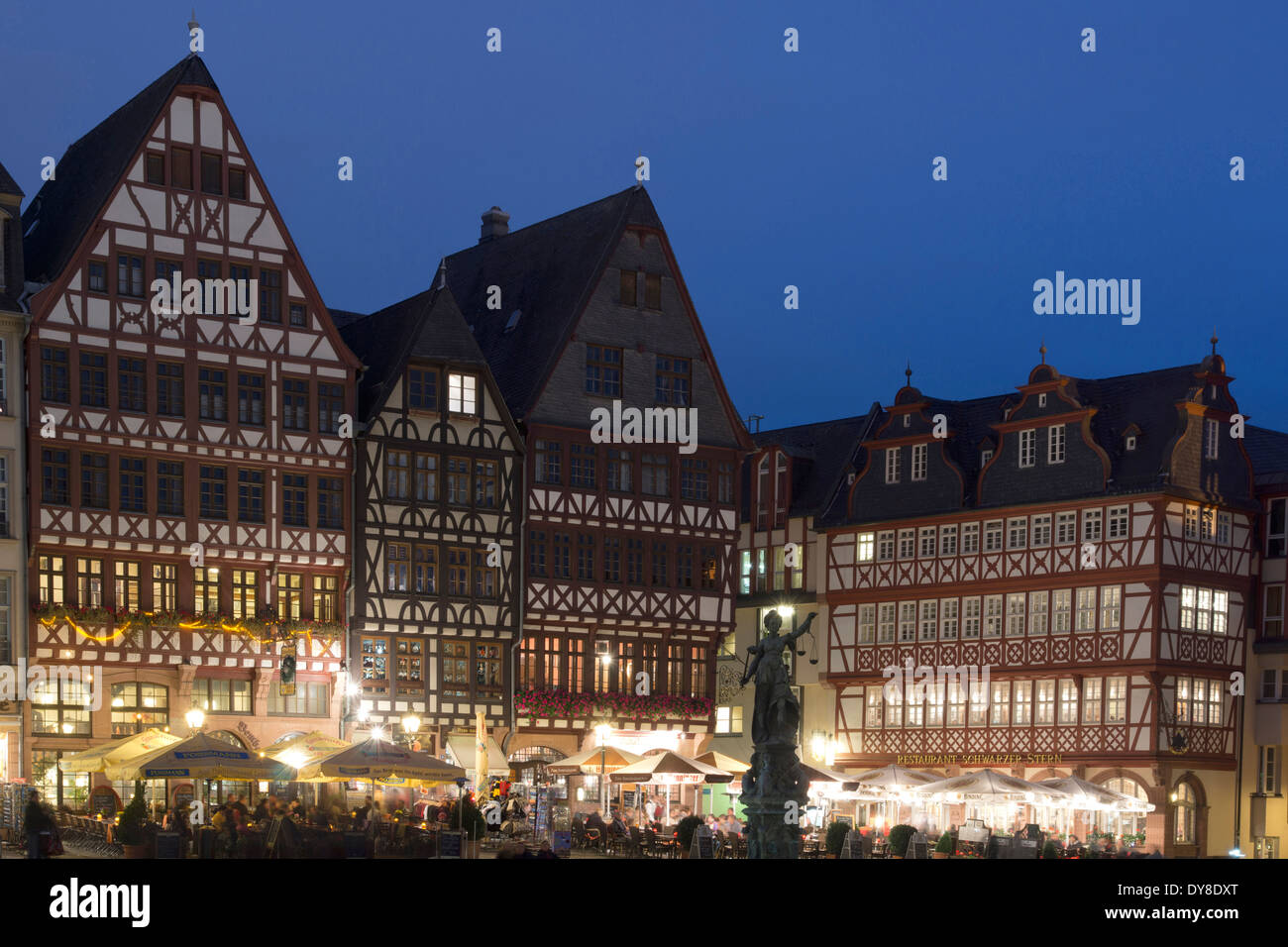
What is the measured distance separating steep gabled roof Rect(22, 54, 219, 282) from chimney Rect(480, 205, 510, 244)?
1256 centimetres

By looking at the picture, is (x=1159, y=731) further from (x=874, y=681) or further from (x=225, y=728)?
(x=225, y=728)

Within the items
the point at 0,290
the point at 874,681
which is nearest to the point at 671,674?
the point at 874,681

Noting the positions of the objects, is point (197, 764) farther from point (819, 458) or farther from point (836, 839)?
point (819, 458)

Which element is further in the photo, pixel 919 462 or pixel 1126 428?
pixel 919 462

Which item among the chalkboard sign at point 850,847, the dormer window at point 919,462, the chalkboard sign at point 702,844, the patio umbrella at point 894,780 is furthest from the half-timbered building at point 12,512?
the dormer window at point 919,462

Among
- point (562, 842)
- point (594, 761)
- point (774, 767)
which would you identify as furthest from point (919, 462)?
point (774, 767)

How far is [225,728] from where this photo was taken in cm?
4244

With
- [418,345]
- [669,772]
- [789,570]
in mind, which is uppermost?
[418,345]

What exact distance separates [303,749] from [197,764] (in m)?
4.01

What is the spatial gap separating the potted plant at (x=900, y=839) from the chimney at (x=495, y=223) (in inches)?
892

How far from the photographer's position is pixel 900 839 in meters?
39.9

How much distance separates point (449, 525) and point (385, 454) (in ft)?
7.18

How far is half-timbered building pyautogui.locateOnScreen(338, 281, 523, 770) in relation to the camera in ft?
147

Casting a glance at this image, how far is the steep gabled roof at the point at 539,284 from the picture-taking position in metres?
48.5
